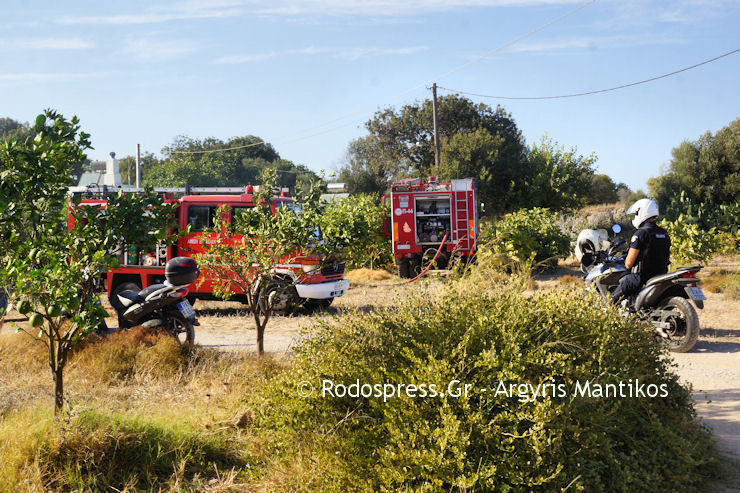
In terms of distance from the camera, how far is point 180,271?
817 centimetres

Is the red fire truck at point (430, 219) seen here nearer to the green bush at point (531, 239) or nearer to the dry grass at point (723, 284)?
the green bush at point (531, 239)

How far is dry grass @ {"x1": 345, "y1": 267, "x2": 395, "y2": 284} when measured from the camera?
1823 centimetres

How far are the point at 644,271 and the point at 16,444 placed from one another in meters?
7.15

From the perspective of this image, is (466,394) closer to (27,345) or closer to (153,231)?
(153,231)

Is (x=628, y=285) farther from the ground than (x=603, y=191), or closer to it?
closer to it

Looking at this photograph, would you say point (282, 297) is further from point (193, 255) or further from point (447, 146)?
point (447, 146)

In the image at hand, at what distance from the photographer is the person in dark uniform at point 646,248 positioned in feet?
26.5

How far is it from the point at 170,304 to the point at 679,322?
21.4 ft

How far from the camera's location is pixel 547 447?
3.47 m

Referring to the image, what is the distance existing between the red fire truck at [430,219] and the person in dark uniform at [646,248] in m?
9.19

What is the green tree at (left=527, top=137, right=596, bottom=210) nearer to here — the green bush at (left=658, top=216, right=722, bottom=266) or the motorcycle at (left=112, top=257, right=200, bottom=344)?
the green bush at (left=658, top=216, right=722, bottom=266)

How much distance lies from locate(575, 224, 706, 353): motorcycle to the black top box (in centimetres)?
488

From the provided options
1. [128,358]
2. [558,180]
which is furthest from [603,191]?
[128,358]

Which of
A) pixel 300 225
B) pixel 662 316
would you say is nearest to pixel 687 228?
pixel 662 316
